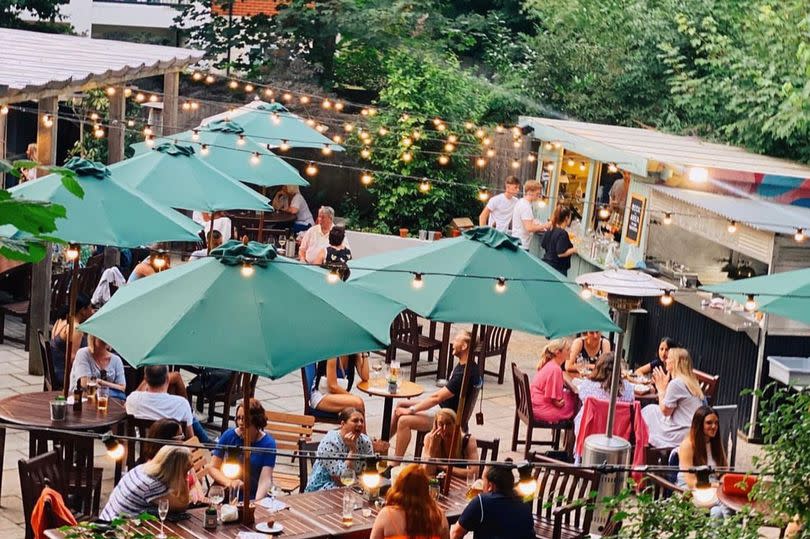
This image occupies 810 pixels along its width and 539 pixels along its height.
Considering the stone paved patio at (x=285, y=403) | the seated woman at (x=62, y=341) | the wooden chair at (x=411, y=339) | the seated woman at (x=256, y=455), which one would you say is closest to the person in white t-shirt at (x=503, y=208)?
the stone paved patio at (x=285, y=403)

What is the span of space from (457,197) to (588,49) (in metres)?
3.48

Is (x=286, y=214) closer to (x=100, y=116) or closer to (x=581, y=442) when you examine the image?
(x=100, y=116)

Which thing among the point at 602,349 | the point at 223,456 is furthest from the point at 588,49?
the point at 223,456

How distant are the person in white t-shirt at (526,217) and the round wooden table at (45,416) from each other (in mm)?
7111

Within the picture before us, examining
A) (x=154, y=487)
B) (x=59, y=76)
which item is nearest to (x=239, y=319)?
(x=154, y=487)

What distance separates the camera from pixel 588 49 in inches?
802

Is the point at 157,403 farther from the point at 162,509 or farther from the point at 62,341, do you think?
the point at 162,509

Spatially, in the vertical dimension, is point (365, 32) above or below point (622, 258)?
above

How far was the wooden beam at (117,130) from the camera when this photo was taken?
15.1m

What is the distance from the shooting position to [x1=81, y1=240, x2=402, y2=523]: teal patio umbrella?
7051 millimetres

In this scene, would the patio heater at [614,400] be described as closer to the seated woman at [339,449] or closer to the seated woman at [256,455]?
the seated woman at [339,449]

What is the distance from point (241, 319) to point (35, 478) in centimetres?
154

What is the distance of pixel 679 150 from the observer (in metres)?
15.4

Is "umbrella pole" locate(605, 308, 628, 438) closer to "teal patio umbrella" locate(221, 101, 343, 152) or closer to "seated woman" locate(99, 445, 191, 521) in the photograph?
"seated woman" locate(99, 445, 191, 521)
